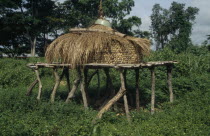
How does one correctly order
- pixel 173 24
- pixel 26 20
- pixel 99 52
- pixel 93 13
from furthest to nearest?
pixel 173 24 < pixel 93 13 < pixel 26 20 < pixel 99 52

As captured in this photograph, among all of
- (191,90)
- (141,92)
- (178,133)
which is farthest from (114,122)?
(191,90)

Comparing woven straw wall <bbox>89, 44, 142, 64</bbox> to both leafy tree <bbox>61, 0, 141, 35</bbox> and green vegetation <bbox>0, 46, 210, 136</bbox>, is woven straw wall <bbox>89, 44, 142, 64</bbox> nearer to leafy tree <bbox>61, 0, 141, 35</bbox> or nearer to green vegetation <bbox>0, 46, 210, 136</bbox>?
green vegetation <bbox>0, 46, 210, 136</bbox>

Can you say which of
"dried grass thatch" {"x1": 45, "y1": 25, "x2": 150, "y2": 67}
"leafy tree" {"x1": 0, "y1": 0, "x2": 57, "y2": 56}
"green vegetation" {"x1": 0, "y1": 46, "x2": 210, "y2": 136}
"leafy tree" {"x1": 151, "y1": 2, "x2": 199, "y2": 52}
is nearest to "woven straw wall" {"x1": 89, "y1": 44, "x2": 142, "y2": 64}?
"dried grass thatch" {"x1": 45, "y1": 25, "x2": 150, "y2": 67}

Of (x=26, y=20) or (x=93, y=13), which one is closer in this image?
(x=26, y=20)

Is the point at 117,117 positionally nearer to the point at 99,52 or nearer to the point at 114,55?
the point at 114,55

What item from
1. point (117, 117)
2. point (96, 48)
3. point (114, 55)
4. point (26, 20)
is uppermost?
point (26, 20)

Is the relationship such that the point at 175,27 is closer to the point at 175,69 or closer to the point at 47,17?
the point at 47,17

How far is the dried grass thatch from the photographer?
Result: 7027 millimetres

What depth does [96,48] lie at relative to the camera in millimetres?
7059

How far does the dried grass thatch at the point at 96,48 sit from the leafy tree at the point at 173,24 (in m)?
31.5

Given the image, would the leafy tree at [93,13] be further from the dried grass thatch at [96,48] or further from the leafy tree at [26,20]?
the dried grass thatch at [96,48]

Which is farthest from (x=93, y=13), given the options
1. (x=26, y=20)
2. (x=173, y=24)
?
(x=173, y=24)

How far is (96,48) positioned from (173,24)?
4015 cm

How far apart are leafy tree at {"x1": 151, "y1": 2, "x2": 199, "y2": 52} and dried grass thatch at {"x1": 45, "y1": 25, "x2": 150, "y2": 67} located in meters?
31.5
